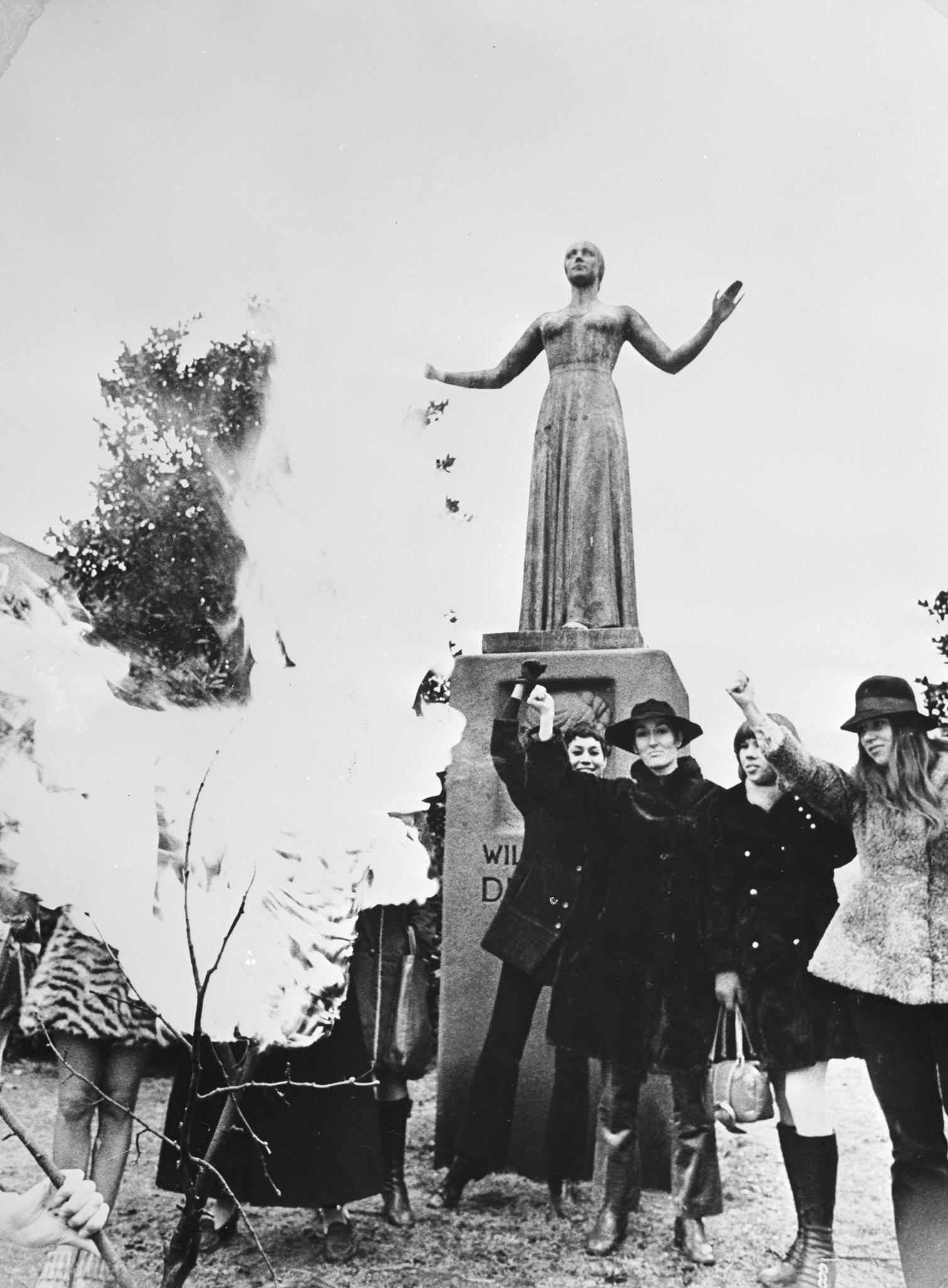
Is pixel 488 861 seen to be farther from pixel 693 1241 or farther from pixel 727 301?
pixel 727 301

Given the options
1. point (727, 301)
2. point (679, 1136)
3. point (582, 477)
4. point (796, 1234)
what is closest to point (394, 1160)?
point (679, 1136)

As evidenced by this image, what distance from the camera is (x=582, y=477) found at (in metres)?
3.00

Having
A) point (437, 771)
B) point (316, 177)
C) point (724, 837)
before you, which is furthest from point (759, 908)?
point (316, 177)

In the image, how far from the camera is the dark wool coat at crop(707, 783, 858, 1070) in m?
2.43

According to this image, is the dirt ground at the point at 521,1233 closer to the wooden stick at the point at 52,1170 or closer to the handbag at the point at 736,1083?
the handbag at the point at 736,1083

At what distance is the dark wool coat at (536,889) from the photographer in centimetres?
258

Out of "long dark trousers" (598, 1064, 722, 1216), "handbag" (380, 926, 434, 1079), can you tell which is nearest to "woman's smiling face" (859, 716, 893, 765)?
"long dark trousers" (598, 1064, 722, 1216)

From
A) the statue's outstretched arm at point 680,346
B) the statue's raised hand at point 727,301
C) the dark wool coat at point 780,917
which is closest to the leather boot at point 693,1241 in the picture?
the dark wool coat at point 780,917

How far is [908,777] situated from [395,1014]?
4.15 ft

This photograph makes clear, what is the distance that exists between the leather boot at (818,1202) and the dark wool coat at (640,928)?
0.92 ft

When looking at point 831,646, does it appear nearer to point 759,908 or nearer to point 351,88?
point 759,908

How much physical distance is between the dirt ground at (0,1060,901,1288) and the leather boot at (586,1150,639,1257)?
0.02 metres

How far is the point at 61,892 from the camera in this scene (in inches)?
98.1

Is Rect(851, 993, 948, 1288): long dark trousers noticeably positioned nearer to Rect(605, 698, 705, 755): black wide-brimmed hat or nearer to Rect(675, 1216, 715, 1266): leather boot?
Rect(675, 1216, 715, 1266): leather boot
